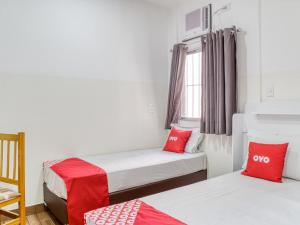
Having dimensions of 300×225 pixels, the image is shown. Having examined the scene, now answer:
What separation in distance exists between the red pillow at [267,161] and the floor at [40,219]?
6.43 feet

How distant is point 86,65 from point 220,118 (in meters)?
1.74

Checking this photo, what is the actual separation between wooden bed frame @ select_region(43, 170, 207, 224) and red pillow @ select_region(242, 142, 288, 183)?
0.80 meters

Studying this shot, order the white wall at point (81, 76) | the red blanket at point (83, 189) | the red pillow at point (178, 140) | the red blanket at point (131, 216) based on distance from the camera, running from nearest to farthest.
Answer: the red blanket at point (131, 216) < the red blanket at point (83, 189) < the white wall at point (81, 76) < the red pillow at point (178, 140)

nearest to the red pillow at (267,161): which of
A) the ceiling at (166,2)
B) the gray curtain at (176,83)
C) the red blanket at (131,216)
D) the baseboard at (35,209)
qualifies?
the red blanket at (131,216)

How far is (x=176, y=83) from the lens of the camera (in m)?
3.56

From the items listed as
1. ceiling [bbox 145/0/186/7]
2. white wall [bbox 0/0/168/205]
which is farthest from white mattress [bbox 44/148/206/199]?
ceiling [bbox 145/0/186/7]

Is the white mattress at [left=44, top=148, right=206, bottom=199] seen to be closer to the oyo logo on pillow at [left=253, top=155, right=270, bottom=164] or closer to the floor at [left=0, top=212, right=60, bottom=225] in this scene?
the floor at [left=0, top=212, right=60, bottom=225]

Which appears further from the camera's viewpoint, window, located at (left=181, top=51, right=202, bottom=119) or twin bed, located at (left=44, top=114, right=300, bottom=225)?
window, located at (left=181, top=51, right=202, bottom=119)

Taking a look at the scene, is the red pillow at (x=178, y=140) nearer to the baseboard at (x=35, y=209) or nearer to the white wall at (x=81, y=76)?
the white wall at (x=81, y=76)

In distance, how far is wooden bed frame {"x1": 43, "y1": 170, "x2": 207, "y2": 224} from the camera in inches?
89.2

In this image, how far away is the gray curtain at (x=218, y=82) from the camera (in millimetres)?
2793

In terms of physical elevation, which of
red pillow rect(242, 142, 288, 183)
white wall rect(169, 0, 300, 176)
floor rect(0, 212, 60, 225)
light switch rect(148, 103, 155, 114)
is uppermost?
white wall rect(169, 0, 300, 176)

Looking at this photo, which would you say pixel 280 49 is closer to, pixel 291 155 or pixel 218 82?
pixel 218 82

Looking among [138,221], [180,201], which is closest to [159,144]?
[180,201]
